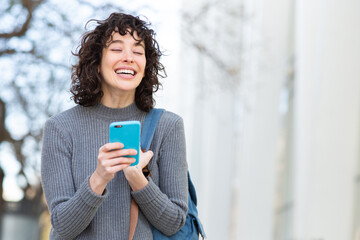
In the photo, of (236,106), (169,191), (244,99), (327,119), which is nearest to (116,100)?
(169,191)

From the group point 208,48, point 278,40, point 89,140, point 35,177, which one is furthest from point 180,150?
point 35,177

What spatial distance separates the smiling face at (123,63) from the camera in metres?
1.96

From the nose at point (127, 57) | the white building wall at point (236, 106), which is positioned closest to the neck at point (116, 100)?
the nose at point (127, 57)

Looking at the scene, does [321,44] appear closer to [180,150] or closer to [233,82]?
[233,82]

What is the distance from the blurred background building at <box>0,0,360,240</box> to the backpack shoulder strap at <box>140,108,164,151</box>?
239cm

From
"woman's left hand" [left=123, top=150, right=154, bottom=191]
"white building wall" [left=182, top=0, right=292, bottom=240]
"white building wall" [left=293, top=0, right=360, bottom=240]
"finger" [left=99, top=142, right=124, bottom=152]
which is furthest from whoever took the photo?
"white building wall" [left=182, top=0, right=292, bottom=240]

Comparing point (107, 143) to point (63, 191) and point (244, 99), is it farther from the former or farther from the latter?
point (244, 99)

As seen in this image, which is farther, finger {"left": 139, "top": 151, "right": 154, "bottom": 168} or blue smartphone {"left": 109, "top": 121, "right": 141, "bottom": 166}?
finger {"left": 139, "top": 151, "right": 154, "bottom": 168}

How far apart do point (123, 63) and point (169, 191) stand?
17.3 inches

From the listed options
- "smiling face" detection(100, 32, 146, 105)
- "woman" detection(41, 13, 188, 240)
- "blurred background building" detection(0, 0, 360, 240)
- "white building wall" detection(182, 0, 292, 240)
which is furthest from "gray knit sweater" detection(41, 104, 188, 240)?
"white building wall" detection(182, 0, 292, 240)

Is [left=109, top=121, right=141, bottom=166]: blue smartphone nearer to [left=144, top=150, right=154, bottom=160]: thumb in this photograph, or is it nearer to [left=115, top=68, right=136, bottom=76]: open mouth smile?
[left=144, top=150, right=154, bottom=160]: thumb

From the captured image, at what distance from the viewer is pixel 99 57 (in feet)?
6.64

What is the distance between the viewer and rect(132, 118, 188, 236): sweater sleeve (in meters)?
1.87

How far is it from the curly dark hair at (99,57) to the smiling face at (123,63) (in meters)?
0.02
